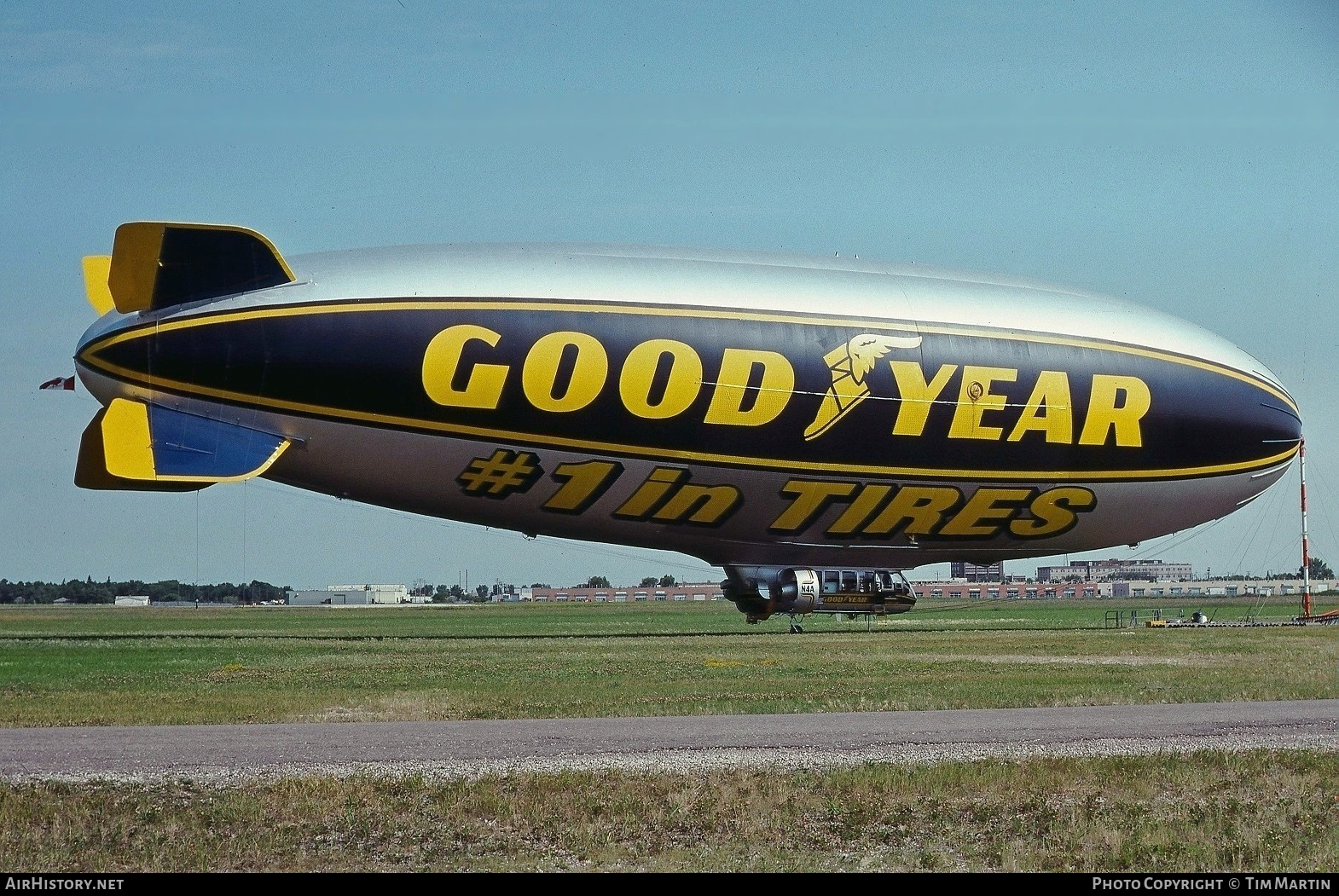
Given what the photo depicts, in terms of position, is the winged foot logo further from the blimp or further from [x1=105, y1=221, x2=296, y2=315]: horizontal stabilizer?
[x1=105, y1=221, x2=296, y2=315]: horizontal stabilizer

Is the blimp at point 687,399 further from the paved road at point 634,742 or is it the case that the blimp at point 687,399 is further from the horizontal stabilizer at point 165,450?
the paved road at point 634,742

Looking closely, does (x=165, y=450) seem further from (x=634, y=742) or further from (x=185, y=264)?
(x=634, y=742)

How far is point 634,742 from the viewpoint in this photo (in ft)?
81.0

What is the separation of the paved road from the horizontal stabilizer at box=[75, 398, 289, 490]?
5.94 m

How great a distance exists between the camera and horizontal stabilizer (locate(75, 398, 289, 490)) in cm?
3089

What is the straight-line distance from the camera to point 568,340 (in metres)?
32.4

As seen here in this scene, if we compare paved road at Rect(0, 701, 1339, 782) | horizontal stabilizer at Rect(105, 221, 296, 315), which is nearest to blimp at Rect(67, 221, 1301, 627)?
horizontal stabilizer at Rect(105, 221, 296, 315)

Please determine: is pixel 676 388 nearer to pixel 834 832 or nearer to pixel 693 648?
pixel 834 832

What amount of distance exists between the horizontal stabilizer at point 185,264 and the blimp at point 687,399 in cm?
5

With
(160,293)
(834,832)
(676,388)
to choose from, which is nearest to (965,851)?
(834,832)

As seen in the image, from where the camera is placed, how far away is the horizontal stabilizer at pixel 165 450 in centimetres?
3089

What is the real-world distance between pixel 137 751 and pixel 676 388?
14.6m

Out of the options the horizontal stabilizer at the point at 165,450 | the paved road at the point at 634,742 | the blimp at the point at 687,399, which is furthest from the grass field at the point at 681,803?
the horizontal stabilizer at the point at 165,450

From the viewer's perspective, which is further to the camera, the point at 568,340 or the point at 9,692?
the point at 9,692
